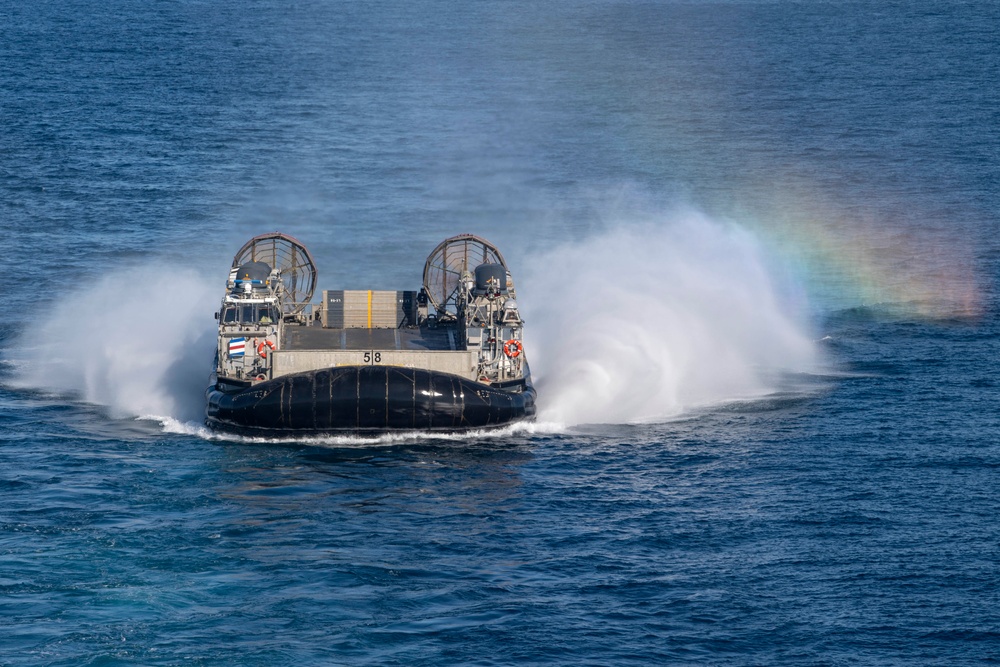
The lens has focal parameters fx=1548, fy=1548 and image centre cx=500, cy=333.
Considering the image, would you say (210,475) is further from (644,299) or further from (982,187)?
(982,187)

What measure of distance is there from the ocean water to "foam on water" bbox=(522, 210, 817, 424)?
0.80 feet

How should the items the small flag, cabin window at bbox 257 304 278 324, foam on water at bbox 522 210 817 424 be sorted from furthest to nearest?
foam on water at bbox 522 210 817 424, cabin window at bbox 257 304 278 324, the small flag

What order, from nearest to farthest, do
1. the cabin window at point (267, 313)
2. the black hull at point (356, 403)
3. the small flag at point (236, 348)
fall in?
the black hull at point (356, 403), the small flag at point (236, 348), the cabin window at point (267, 313)

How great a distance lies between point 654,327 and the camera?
7350cm

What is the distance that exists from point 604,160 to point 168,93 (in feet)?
152

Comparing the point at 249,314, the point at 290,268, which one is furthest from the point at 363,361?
the point at 290,268

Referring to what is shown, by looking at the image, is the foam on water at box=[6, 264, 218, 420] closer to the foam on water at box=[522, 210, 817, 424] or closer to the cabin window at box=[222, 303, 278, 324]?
the cabin window at box=[222, 303, 278, 324]

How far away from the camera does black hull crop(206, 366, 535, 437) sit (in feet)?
196

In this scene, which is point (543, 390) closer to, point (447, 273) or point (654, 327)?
point (447, 273)

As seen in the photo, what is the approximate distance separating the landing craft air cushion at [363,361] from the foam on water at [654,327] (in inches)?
166

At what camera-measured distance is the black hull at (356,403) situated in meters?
59.8

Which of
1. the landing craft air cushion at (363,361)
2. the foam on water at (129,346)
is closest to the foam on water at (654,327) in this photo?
the landing craft air cushion at (363,361)

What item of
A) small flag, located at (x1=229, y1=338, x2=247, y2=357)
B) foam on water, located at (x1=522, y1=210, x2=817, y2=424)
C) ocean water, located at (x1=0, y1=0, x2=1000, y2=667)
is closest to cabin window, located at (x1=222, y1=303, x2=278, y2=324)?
small flag, located at (x1=229, y1=338, x2=247, y2=357)

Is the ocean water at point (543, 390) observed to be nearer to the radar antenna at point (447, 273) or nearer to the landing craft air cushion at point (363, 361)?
the landing craft air cushion at point (363, 361)
